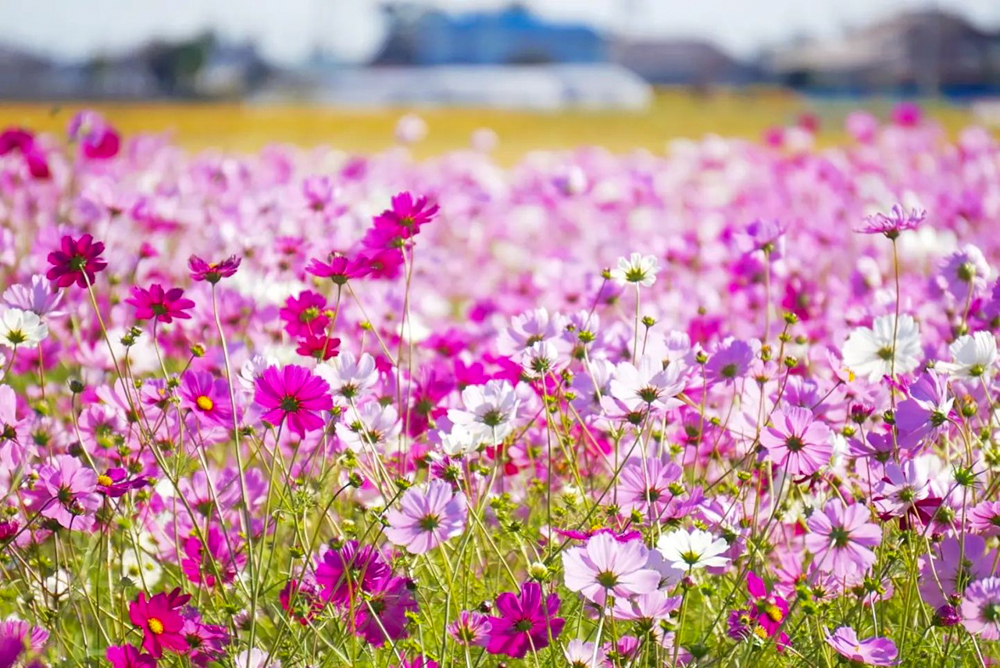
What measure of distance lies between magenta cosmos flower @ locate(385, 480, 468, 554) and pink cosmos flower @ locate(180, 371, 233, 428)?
1.02 feet

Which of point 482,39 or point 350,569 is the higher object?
point 482,39

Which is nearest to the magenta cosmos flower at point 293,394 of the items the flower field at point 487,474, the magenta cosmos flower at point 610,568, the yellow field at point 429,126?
the flower field at point 487,474

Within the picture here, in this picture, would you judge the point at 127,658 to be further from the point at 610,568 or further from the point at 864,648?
the point at 864,648

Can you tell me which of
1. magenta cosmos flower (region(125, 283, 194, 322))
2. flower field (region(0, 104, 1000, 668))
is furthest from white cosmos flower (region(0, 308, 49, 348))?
magenta cosmos flower (region(125, 283, 194, 322))

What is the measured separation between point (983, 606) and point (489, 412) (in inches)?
23.9

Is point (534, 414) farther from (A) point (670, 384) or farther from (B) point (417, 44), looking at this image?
(B) point (417, 44)

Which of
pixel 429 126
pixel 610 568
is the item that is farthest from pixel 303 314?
pixel 429 126

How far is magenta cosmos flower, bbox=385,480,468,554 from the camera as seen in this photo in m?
1.24

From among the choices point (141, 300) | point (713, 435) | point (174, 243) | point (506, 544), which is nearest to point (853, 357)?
point (713, 435)

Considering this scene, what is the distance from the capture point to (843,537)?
49.1 inches

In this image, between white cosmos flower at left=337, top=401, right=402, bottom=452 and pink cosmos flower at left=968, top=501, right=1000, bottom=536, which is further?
white cosmos flower at left=337, top=401, right=402, bottom=452

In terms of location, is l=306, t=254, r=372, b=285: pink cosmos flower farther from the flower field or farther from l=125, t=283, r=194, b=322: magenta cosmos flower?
l=125, t=283, r=194, b=322: magenta cosmos flower

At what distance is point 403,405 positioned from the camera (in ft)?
6.03

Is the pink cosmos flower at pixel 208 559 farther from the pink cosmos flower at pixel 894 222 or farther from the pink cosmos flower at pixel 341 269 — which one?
the pink cosmos flower at pixel 894 222
